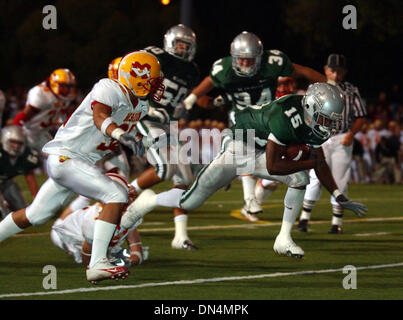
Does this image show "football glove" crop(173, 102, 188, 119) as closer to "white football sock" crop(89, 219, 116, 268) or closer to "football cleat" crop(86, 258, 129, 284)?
"white football sock" crop(89, 219, 116, 268)

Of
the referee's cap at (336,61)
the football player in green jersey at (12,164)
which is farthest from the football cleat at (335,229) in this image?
the football player in green jersey at (12,164)

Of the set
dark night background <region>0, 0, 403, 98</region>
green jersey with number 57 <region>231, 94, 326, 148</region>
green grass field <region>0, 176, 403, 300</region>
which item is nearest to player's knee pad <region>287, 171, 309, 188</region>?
green jersey with number 57 <region>231, 94, 326, 148</region>

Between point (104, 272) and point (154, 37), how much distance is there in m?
20.3

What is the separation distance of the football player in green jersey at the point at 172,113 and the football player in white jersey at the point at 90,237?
0.95 m

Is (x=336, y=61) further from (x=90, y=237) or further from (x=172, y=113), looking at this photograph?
(x=90, y=237)

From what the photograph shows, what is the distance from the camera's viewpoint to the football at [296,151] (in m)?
7.00

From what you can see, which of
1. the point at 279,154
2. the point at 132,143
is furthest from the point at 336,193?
the point at 132,143

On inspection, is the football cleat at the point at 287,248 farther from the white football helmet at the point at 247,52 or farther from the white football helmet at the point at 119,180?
the white football helmet at the point at 247,52

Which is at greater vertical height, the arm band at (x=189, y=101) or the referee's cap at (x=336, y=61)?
the referee's cap at (x=336, y=61)

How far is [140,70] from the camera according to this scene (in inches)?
255

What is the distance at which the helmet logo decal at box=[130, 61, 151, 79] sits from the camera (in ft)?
21.2

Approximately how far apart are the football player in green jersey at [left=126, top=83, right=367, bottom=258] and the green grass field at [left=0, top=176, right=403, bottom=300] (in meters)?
0.46

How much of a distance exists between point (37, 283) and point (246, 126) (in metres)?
2.29
